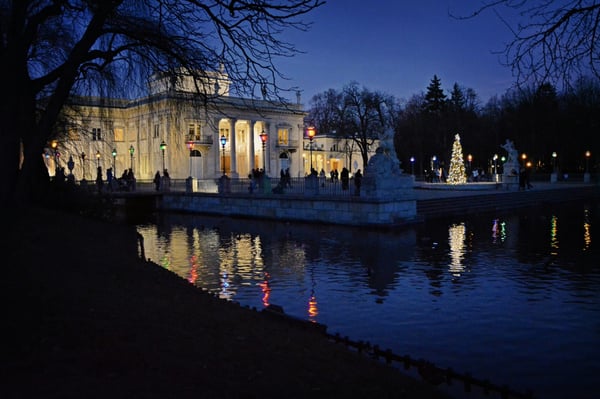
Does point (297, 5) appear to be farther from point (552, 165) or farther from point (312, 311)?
point (552, 165)

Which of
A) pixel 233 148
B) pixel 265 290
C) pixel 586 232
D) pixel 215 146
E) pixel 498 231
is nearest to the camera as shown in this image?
pixel 265 290

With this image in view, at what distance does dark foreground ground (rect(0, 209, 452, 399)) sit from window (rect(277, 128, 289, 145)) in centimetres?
5990

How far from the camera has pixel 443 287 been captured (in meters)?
10.7

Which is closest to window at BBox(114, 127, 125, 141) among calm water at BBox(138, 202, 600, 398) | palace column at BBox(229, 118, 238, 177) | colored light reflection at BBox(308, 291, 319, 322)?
palace column at BBox(229, 118, 238, 177)

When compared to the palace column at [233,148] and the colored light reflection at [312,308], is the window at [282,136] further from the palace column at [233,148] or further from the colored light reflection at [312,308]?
the colored light reflection at [312,308]

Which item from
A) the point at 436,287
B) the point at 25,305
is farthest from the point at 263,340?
the point at 436,287

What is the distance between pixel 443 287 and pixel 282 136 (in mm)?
58563

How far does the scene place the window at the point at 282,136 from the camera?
6762cm

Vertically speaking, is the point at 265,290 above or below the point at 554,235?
below

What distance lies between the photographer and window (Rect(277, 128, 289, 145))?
67625 millimetres

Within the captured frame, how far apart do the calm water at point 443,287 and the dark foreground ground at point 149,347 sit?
181 cm

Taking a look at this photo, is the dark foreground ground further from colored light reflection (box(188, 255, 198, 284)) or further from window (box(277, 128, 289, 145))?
window (box(277, 128, 289, 145))

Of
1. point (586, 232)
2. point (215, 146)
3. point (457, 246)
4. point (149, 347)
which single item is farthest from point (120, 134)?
point (149, 347)

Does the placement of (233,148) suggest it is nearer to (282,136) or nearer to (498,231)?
(282,136)
